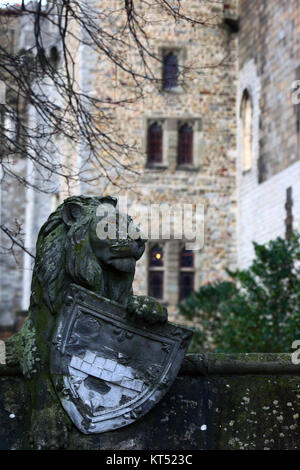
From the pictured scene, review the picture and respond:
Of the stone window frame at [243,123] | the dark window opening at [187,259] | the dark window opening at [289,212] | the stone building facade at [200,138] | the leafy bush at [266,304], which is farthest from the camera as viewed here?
the dark window opening at [187,259]

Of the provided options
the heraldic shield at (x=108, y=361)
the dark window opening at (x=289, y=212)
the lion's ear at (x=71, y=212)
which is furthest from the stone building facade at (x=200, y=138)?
the heraldic shield at (x=108, y=361)

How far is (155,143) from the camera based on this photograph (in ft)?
74.4

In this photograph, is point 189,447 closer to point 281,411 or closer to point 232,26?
point 281,411

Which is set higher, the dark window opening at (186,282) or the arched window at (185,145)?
the arched window at (185,145)

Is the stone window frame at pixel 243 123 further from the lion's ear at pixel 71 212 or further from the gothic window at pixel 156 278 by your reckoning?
the lion's ear at pixel 71 212

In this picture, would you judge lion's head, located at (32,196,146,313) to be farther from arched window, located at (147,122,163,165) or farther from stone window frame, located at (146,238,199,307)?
arched window, located at (147,122,163,165)

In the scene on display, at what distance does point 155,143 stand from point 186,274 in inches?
131

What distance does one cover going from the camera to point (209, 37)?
75.2 ft

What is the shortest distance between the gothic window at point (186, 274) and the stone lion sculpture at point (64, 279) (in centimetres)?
1782

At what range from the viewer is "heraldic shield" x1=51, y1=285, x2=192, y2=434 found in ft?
13.6

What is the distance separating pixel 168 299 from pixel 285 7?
24.1 ft

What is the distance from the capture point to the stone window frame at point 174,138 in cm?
2248

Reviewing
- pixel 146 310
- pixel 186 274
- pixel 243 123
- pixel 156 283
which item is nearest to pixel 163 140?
pixel 243 123

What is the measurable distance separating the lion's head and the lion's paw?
0.21 meters
